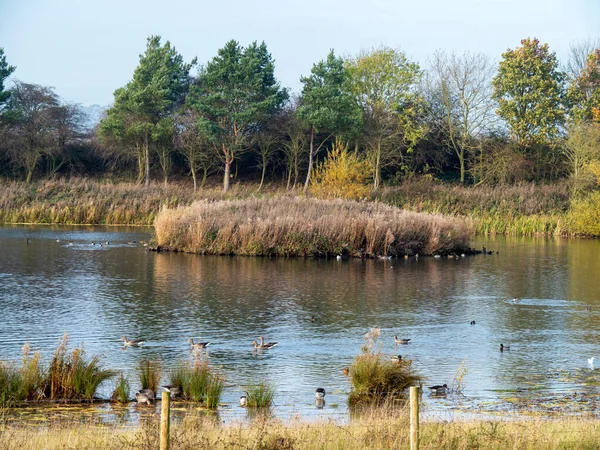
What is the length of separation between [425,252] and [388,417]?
27620mm

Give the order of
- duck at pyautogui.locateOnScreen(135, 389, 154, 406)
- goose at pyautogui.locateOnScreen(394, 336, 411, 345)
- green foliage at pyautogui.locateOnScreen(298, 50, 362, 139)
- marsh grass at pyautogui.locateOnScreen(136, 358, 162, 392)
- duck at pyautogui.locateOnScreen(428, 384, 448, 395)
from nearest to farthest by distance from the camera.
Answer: duck at pyautogui.locateOnScreen(135, 389, 154, 406) → marsh grass at pyautogui.locateOnScreen(136, 358, 162, 392) → duck at pyautogui.locateOnScreen(428, 384, 448, 395) → goose at pyautogui.locateOnScreen(394, 336, 411, 345) → green foliage at pyautogui.locateOnScreen(298, 50, 362, 139)

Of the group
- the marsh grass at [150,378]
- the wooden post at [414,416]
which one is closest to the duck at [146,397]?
the marsh grass at [150,378]

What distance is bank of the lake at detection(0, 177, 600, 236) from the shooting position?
53656mm

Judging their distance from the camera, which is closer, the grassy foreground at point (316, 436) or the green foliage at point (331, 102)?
the grassy foreground at point (316, 436)

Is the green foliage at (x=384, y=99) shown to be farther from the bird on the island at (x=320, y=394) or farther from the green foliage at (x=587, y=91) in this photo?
the bird on the island at (x=320, y=394)

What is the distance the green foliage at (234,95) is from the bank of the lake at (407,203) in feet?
18.1

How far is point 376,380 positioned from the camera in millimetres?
14008

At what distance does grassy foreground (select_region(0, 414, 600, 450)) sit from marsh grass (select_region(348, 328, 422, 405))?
2.38m

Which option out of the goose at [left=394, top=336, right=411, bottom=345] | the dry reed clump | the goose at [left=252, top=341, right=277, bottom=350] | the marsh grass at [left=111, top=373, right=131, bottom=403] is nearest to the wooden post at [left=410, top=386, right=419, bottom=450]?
the marsh grass at [left=111, top=373, right=131, bottom=403]

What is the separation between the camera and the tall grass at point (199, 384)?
12986 millimetres

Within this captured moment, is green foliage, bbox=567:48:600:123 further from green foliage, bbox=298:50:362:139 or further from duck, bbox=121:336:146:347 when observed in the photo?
duck, bbox=121:336:146:347

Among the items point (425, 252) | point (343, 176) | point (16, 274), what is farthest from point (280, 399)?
point (343, 176)

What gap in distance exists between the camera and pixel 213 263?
33500 mm

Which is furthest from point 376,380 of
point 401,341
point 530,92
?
point 530,92
